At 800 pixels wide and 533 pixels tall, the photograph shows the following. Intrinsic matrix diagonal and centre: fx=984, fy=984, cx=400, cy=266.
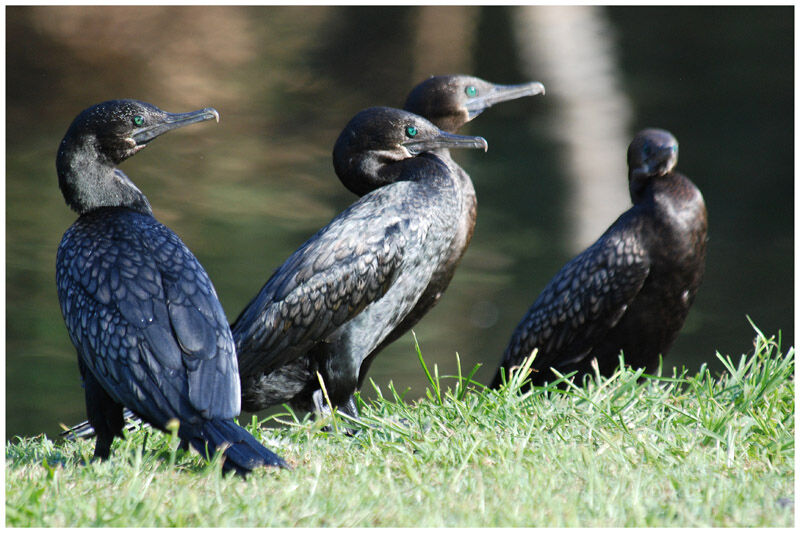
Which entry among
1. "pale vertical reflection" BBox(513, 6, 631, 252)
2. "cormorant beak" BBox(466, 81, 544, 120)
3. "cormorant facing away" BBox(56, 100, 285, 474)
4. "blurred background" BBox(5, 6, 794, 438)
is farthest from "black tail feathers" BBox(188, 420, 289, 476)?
"pale vertical reflection" BBox(513, 6, 631, 252)

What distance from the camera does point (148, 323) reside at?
3160 mm

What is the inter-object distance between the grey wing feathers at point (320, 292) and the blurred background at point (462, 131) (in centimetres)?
400

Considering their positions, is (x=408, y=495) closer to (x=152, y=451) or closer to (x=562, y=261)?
(x=152, y=451)

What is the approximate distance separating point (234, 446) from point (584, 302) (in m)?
2.02

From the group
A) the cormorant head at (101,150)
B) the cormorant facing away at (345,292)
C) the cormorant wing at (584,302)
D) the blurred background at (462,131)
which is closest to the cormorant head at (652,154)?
the cormorant wing at (584,302)

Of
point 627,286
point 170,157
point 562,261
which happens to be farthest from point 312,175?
point 627,286

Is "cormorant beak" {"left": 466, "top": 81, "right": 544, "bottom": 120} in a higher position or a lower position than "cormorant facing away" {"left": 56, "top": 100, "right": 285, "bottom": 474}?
higher

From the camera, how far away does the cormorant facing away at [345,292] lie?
3766 mm

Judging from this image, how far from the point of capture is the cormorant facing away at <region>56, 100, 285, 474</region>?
9.89 feet

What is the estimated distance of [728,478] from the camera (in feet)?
9.20

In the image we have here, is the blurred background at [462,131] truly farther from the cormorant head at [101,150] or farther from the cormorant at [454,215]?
the cormorant head at [101,150]

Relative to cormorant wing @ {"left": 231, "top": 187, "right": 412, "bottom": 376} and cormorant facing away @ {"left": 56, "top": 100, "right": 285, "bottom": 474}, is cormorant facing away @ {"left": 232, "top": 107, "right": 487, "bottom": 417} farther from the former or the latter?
cormorant facing away @ {"left": 56, "top": 100, "right": 285, "bottom": 474}

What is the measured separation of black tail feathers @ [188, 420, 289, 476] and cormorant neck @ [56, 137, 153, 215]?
1201 millimetres

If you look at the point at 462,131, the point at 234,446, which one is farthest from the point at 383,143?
the point at 462,131
